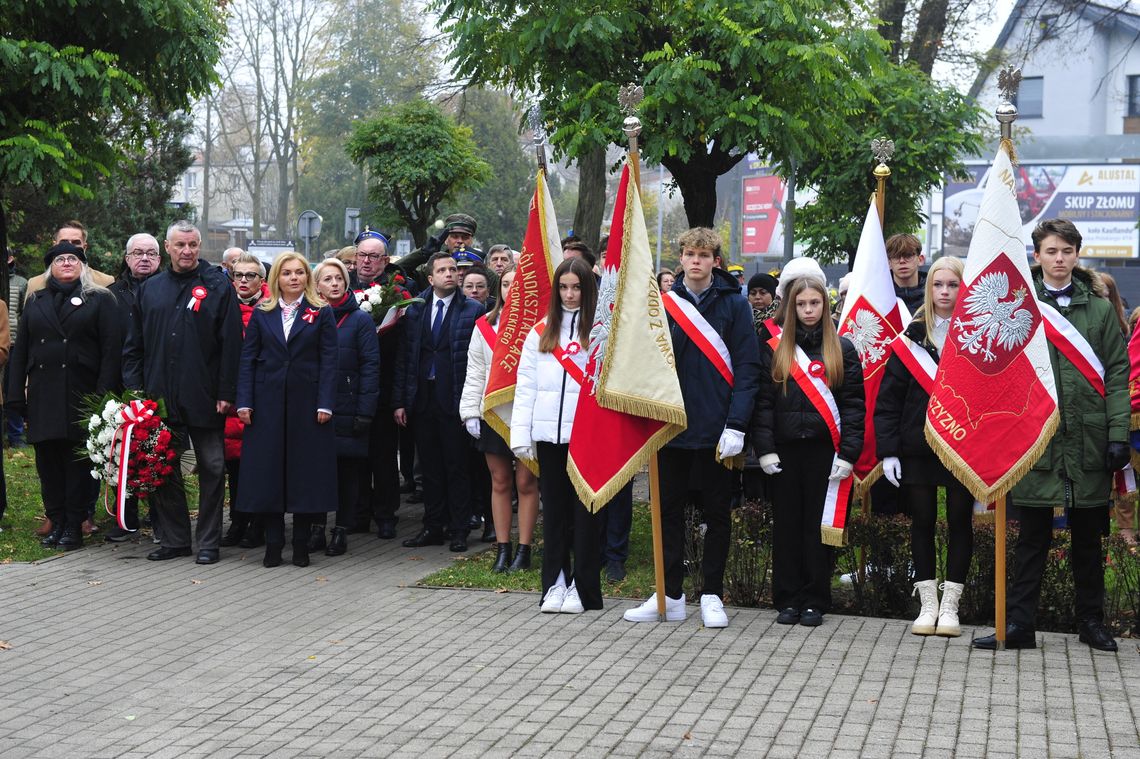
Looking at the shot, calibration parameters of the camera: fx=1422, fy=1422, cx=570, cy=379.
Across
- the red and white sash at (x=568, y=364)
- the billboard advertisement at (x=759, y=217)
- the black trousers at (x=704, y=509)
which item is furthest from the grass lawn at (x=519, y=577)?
the billboard advertisement at (x=759, y=217)

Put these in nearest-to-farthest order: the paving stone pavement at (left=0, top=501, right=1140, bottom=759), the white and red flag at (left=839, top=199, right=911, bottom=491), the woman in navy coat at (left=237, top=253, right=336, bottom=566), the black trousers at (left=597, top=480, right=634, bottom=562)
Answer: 1. the paving stone pavement at (left=0, top=501, right=1140, bottom=759)
2. the black trousers at (left=597, top=480, right=634, bottom=562)
3. the white and red flag at (left=839, top=199, right=911, bottom=491)
4. the woman in navy coat at (left=237, top=253, right=336, bottom=566)

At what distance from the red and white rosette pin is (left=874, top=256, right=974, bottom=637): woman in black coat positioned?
4752mm

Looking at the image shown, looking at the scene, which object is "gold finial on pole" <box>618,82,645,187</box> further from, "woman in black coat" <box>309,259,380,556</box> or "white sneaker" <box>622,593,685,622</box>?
"woman in black coat" <box>309,259,380,556</box>

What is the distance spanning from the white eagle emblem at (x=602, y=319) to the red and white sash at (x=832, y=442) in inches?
41.7

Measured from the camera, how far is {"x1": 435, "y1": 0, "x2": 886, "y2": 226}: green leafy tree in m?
12.0

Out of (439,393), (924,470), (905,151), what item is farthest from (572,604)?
(905,151)

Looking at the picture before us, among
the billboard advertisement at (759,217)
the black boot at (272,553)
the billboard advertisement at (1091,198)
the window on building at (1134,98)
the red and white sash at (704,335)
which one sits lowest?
the black boot at (272,553)

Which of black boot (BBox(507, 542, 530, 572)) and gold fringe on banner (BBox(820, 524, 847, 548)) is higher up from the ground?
gold fringe on banner (BBox(820, 524, 847, 548))

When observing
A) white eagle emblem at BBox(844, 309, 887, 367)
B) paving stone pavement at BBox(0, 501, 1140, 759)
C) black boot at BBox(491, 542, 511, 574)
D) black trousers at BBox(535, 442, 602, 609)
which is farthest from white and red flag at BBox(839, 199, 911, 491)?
black boot at BBox(491, 542, 511, 574)

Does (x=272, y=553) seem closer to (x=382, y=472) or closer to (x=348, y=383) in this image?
(x=348, y=383)

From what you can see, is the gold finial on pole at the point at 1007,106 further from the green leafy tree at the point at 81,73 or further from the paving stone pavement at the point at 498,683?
the green leafy tree at the point at 81,73

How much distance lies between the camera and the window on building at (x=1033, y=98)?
63147 millimetres

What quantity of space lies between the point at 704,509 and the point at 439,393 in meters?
2.85

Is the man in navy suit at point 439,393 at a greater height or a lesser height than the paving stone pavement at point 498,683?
greater
